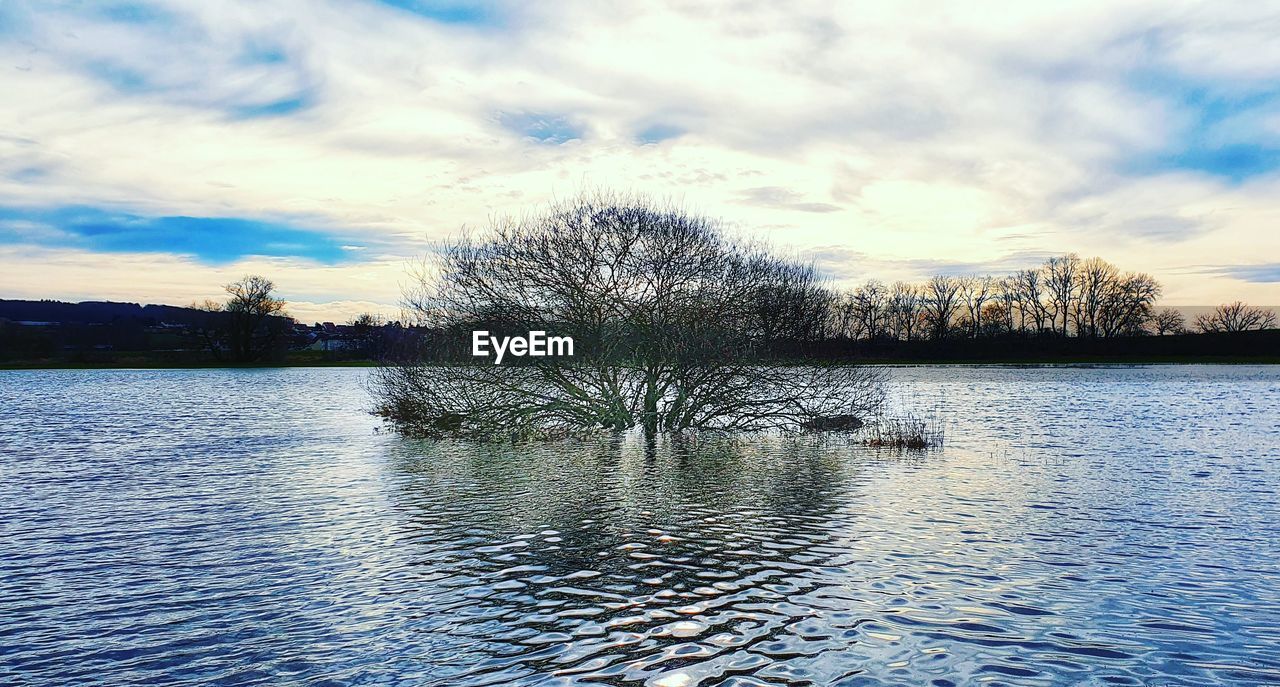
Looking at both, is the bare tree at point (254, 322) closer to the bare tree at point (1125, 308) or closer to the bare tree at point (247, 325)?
the bare tree at point (247, 325)

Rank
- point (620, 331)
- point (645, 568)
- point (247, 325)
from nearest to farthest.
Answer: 1. point (645, 568)
2. point (620, 331)
3. point (247, 325)

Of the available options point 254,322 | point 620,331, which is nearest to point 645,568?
point 620,331

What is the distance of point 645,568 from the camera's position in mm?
13594

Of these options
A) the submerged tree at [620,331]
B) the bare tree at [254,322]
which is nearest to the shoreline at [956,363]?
the bare tree at [254,322]

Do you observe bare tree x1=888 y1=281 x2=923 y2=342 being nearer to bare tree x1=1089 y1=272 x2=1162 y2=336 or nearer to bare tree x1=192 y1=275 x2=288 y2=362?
→ bare tree x1=1089 y1=272 x2=1162 y2=336

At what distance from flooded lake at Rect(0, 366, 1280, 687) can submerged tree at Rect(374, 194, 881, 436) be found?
4.41 metres

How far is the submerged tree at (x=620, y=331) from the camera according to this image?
32.8m

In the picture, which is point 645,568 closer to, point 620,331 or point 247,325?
point 620,331

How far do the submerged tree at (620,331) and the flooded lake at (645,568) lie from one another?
14.5 ft

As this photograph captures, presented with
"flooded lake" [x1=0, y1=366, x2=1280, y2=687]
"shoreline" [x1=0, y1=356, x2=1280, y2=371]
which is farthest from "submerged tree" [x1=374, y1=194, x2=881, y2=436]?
"shoreline" [x1=0, y1=356, x2=1280, y2=371]

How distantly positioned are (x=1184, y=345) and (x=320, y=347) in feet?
543

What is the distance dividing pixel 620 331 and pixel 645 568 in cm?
1953

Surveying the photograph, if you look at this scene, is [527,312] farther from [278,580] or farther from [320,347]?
[320,347]

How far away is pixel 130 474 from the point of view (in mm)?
25656
